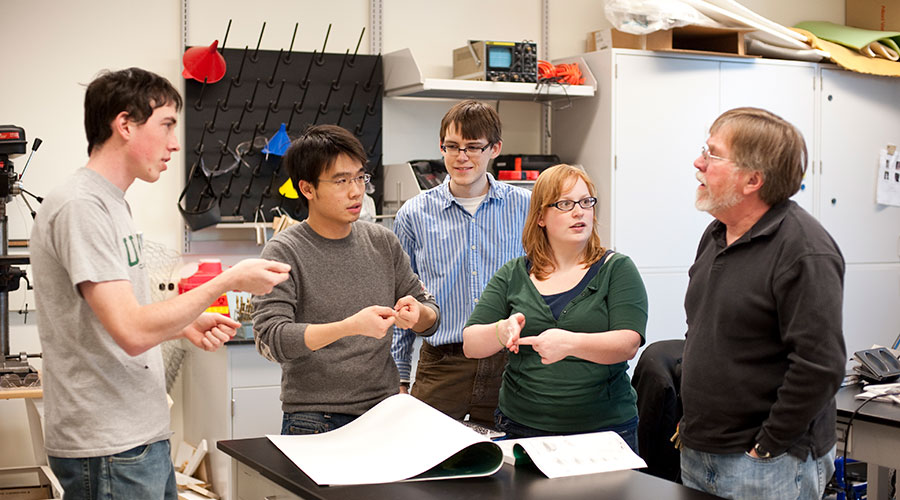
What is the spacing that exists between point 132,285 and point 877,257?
14.0ft

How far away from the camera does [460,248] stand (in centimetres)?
269

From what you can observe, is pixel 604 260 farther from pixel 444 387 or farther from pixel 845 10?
pixel 845 10

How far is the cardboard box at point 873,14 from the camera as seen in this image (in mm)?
5180

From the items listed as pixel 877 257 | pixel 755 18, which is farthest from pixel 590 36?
pixel 877 257

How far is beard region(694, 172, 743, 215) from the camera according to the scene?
1886 mm

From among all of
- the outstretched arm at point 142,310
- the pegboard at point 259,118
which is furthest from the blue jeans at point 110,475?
the pegboard at point 259,118

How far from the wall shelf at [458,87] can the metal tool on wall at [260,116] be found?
4.6 inches

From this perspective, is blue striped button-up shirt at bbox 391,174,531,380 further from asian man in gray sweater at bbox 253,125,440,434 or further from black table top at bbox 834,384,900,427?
black table top at bbox 834,384,900,427

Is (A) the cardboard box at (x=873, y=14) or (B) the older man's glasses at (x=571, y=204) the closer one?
(B) the older man's glasses at (x=571, y=204)

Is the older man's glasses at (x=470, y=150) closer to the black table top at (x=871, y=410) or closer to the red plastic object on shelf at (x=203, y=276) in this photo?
the black table top at (x=871, y=410)

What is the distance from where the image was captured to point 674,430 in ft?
8.95

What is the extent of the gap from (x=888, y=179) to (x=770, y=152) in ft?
11.3

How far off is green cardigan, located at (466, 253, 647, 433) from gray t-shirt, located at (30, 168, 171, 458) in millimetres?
894

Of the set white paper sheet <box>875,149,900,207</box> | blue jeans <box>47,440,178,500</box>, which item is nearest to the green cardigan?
blue jeans <box>47,440,178,500</box>
